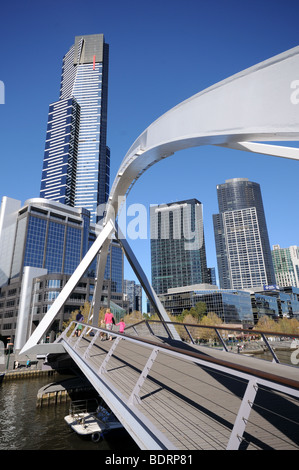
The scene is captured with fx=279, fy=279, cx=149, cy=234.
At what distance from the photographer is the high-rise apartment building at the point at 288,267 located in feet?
616

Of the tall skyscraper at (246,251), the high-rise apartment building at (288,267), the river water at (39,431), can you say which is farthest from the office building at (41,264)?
the high-rise apartment building at (288,267)

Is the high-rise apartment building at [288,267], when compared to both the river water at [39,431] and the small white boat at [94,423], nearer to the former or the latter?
the river water at [39,431]

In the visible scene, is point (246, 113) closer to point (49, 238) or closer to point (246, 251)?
point (49, 238)

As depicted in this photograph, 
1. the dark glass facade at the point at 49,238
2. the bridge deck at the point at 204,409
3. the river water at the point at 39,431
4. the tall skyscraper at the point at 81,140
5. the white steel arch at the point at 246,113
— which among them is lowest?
the river water at the point at 39,431

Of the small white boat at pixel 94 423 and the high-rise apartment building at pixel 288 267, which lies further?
the high-rise apartment building at pixel 288 267

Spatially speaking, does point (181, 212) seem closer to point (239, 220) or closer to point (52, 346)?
point (239, 220)

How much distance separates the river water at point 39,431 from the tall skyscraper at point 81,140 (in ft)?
352

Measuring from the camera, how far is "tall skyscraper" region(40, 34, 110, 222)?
123 metres

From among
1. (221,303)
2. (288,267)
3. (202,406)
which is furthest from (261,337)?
(288,267)

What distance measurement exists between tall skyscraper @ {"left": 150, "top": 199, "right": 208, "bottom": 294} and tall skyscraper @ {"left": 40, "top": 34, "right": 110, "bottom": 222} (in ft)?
110

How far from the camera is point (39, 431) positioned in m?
14.0

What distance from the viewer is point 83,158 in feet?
431

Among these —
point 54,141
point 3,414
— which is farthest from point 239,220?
point 3,414

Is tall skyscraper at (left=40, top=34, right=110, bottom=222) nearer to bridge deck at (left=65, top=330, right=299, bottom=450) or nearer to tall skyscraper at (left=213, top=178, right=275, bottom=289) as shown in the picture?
tall skyscraper at (left=213, top=178, right=275, bottom=289)
